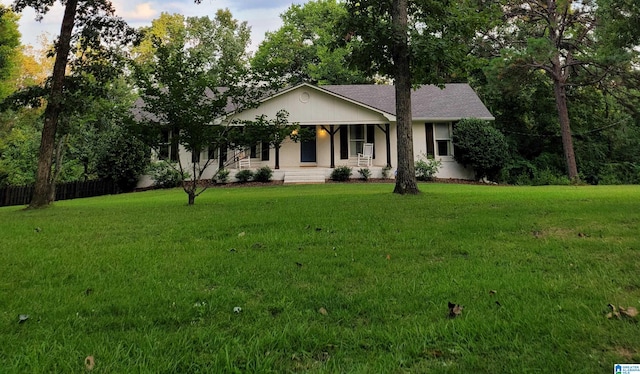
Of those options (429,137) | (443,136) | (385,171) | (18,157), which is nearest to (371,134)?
(385,171)

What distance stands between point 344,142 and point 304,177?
4009mm

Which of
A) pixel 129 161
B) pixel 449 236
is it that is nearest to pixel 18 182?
pixel 129 161

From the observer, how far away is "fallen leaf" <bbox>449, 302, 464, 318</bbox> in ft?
7.64

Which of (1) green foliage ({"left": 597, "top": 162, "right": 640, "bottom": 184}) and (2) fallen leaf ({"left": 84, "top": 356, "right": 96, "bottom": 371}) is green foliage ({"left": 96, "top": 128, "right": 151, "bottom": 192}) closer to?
(2) fallen leaf ({"left": 84, "top": 356, "right": 96, "bottom": 371})

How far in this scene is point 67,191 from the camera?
16.3 m

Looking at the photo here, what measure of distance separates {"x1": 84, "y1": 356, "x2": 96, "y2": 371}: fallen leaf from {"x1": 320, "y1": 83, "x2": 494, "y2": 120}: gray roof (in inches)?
706

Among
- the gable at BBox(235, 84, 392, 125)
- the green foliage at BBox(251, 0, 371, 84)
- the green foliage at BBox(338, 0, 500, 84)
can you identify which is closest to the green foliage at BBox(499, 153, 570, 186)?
the gable at BBox(235, 84, 392, 125)

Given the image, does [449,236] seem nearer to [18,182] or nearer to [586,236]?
[586,236]

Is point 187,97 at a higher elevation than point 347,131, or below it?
below

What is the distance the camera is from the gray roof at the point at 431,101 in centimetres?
2000

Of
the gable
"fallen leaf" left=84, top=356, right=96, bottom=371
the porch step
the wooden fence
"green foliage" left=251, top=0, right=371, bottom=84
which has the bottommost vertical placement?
"fallen leaf" left=84, top=356, right=96, bottom=371

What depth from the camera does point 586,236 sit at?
4.49m

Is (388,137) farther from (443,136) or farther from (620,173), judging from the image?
(620,173)

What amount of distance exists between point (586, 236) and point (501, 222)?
3.66 ft
